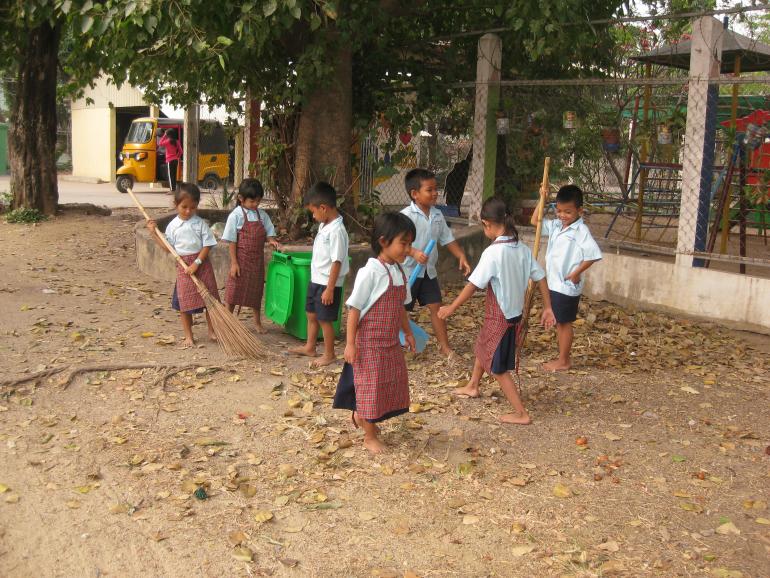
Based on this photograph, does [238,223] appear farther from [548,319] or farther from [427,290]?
[548,319]

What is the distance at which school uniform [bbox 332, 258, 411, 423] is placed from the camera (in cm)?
427

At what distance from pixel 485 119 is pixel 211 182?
46.4 feet

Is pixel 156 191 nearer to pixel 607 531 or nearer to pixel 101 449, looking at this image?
pixel 101 449

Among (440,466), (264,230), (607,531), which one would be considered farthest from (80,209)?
(607,531)

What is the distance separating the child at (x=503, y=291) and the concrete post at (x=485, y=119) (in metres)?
4.08

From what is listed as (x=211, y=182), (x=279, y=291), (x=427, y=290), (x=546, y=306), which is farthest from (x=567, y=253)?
(x=211, y=182)

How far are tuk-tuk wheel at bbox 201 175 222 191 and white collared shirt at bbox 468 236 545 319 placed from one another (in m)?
17.4

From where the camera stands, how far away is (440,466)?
4.27 meters

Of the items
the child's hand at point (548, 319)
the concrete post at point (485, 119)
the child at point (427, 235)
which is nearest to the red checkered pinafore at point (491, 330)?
the child's hand at point (548, 319)

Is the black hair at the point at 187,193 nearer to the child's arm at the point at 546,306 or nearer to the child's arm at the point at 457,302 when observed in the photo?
the child's arm at the point at 457,302

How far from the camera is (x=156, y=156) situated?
22.4m

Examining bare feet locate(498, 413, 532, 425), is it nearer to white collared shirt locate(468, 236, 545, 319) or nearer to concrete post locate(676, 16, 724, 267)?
white collared shirt locate(468, 236, 545, 319)

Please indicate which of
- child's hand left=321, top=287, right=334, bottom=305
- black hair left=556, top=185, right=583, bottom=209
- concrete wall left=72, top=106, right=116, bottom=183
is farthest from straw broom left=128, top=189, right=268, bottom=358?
concrete wall left=72, top=106, right=116, bottom=183

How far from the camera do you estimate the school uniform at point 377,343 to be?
4273 millimetres
